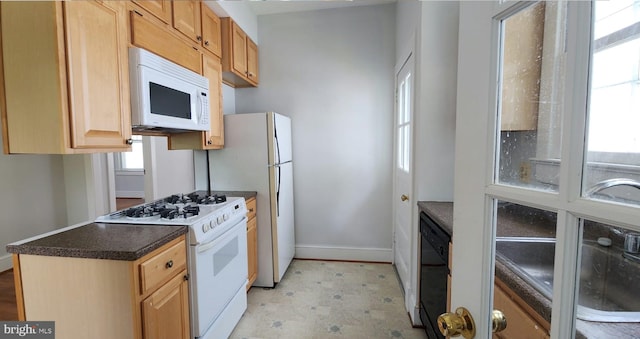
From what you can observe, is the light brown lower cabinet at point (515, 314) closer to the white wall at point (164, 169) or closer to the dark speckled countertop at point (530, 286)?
the dark speckled countertop at point (530, 286)

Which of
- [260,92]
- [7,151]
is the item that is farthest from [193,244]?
[260,92]

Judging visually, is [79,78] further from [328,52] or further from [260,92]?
[328,52]

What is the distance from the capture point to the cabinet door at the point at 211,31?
2.13 metres

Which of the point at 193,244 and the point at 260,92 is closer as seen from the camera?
the point at 193,244

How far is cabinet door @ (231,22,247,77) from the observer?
2.46m

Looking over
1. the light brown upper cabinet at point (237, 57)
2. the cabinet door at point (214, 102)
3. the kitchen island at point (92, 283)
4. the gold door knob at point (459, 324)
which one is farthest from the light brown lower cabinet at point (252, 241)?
the gold door knob at point (459, 324)

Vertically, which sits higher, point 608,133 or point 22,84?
point 22,84

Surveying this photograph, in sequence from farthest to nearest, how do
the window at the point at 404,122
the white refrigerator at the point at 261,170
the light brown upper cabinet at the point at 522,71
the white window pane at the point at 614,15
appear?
the white refrigerator at the point at 261,170 → the window at the point at 404,122 → the light brown upper cabinet at the point at 522,71 → the white window pane at the point at 614,15

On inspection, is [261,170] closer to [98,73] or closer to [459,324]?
[98,73]

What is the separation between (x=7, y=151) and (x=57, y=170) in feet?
8.62

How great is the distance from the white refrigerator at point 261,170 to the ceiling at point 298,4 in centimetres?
121

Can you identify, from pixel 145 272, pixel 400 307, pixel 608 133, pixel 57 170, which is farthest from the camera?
pixel 57 170

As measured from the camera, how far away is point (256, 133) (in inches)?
95.3

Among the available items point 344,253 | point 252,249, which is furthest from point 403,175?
point 252,249
